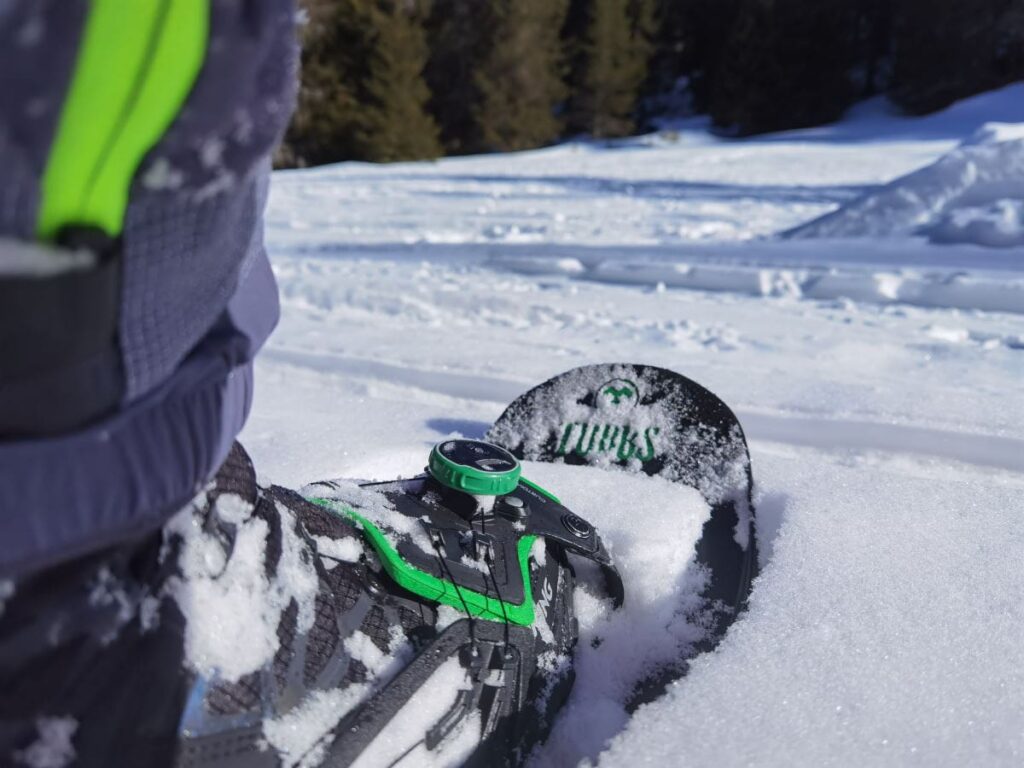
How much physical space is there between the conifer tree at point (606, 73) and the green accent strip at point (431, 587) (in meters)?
12.2

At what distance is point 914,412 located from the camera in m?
1.40

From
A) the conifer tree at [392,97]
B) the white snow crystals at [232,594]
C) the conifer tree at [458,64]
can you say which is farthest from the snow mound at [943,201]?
the conifer tree at [458,64]

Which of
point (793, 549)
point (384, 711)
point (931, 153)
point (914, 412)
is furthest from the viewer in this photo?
point (931, 153)

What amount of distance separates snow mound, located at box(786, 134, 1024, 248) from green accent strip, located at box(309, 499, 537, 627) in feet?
8.73

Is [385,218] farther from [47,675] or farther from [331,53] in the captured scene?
[331,53]

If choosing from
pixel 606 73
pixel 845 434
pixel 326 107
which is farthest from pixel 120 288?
pixel 606 73

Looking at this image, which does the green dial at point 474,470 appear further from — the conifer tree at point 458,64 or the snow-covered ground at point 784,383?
the conifer tree at point 458,64

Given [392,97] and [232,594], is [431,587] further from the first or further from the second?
[392,97]

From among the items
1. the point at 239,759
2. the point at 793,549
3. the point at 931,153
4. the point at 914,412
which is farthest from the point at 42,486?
the point at 931,153

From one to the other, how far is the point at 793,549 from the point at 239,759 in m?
0.62

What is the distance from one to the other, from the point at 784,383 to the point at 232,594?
1.26 metres

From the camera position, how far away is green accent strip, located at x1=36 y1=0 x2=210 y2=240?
36cm

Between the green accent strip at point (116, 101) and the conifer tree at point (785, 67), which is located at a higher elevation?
the green accent strip at point (116, 101)

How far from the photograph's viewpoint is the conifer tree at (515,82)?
1138 cm
